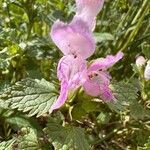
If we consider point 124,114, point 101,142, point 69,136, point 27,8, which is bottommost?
point 101,142

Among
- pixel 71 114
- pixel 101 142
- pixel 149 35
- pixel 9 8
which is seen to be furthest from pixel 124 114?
pixel 9 8

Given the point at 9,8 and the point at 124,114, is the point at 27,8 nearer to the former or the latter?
the point at 9,8

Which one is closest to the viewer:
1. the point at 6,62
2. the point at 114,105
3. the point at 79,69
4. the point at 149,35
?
the point at 79,69

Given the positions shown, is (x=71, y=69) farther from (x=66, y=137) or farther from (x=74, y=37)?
(x=66, y=137)

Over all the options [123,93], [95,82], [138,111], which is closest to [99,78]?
[95,82]

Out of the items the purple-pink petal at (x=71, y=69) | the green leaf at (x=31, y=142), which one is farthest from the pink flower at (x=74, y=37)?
the green leaf at (x=31, y=142)

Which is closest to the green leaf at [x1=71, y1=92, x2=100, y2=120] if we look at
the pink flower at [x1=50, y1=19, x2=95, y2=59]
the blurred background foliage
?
the blurred background foliage
